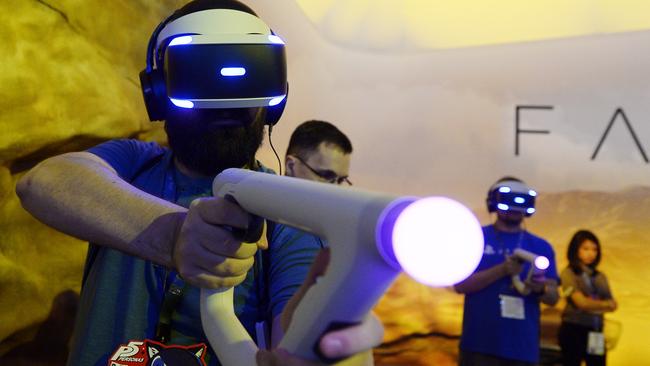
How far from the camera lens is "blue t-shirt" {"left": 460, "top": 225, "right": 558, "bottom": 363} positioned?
2.89 metres

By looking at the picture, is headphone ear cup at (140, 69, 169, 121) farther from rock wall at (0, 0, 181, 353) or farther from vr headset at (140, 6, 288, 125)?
rock wall at (0, 0, 181, 353)

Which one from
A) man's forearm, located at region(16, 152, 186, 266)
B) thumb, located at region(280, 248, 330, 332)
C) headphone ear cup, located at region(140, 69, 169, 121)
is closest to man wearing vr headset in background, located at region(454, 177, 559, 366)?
headphone ear cup, located at region(140, 69, 169, 121)

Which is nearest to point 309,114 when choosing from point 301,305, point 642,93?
point 642,93

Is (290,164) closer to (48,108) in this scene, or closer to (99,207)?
(48,108)

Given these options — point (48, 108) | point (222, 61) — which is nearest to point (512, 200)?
point (48, 108)

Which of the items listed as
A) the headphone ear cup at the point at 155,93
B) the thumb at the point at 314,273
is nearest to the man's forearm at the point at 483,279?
the headphone ear cup at the point at 155,93

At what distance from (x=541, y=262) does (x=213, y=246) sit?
7.84ft

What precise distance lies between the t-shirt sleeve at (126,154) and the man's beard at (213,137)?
83 mm

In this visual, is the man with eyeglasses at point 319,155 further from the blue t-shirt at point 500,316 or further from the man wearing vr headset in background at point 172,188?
the man wearing vr headset in background at point 172,188

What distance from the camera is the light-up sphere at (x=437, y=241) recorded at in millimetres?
439

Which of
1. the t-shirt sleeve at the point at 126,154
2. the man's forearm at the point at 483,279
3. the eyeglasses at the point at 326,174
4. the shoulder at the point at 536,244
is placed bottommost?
the man's forearm at the point at 483,279

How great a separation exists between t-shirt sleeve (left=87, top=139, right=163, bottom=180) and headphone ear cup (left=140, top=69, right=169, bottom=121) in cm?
7

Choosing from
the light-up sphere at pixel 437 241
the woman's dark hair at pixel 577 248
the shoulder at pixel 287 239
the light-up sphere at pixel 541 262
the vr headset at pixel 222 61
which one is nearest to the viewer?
the light-up sphere at pixel 437 241

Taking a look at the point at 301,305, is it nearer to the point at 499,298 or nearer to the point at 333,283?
the point at 333,283
